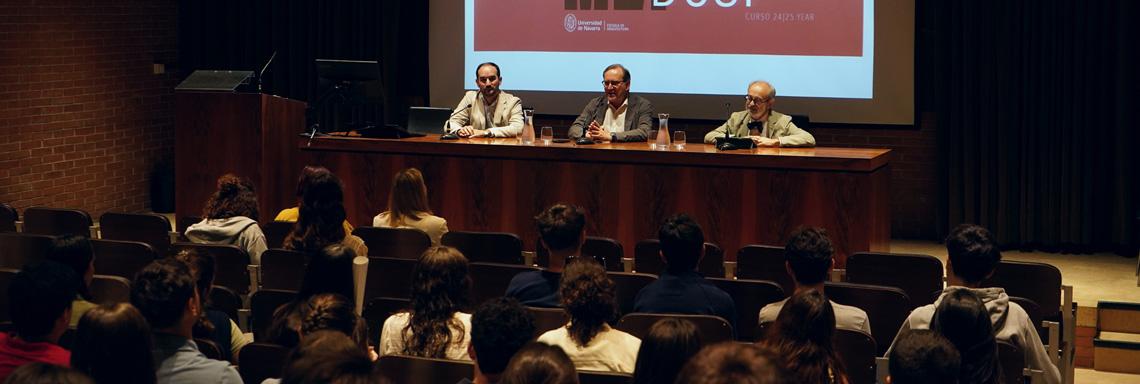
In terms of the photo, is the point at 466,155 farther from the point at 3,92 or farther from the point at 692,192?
the point at 3,92

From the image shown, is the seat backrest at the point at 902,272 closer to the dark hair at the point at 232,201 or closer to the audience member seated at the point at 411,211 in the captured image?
the audience member seated at the point at 411,211

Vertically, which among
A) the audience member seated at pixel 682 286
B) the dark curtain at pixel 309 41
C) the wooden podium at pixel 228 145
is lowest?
the audience member seated at pixel 682 286

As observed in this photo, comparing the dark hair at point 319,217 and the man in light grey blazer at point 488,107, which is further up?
the man in light grey blazer at point 488,107

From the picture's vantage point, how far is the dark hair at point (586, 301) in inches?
145

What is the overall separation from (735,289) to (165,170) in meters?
7.23

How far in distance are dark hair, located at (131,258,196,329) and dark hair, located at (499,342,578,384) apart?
1.41 meters

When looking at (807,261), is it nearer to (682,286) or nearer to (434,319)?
(682,286)

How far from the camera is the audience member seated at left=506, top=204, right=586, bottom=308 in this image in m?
4.55

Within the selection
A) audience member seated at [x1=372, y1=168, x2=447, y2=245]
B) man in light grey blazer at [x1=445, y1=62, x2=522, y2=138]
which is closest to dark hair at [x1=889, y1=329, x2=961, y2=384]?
audience member seated at [x1=372, y1=168, x2=447, y2=245]

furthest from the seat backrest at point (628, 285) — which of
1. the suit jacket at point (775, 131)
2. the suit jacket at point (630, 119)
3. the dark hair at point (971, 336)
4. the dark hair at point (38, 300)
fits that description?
the suit jacket at point (630, 119)

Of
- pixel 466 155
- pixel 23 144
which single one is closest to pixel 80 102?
pixel 23 144

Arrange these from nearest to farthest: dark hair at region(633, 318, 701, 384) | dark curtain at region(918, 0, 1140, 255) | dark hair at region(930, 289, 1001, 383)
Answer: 1. dark hair at region(633, 318, 701, 384)
2. dark hair at region(930, 289, 1001, 383)
3. dark curtain at region(918, 0, 1140, 255)

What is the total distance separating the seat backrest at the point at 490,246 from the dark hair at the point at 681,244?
1272 millimetres

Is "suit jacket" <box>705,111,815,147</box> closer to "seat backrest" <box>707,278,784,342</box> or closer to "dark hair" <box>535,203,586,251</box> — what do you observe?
"seat backrest" <box>707,278,784,342</box>
